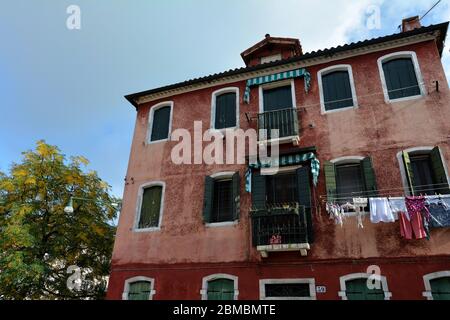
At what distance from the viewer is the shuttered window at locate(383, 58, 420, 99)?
11531mm

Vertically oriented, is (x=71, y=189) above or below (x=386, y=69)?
below

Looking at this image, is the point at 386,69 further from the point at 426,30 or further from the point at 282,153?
the point at 282,153

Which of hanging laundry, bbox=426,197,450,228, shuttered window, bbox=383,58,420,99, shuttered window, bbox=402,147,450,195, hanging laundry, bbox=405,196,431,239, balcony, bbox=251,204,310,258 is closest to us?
hanging laundry, bbox=426,197,450,228

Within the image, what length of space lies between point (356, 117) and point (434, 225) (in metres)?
4.23

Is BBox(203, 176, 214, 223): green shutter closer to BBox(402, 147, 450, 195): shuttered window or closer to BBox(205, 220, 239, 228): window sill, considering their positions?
BBox(205, 220, 239, 228): window sill

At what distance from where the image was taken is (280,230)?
1067 centimetres

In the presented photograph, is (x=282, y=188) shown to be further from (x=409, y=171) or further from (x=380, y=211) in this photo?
(x=409, y=171)

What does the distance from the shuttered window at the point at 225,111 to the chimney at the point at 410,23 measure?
7.11 meters

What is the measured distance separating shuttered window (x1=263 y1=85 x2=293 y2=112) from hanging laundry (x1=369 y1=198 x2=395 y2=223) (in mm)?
4989

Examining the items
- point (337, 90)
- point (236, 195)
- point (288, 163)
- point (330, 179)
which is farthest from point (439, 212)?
point (236, 195)

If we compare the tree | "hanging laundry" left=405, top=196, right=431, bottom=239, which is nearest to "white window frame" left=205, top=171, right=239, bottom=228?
"hanging laundry" left=405, top=196, right=431, bottom=239

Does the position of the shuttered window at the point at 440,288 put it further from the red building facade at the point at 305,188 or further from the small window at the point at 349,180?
the small window at the point at 349,180

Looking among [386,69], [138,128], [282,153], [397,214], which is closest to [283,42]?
Result: [386,69]

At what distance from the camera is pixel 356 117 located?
11.8 m
